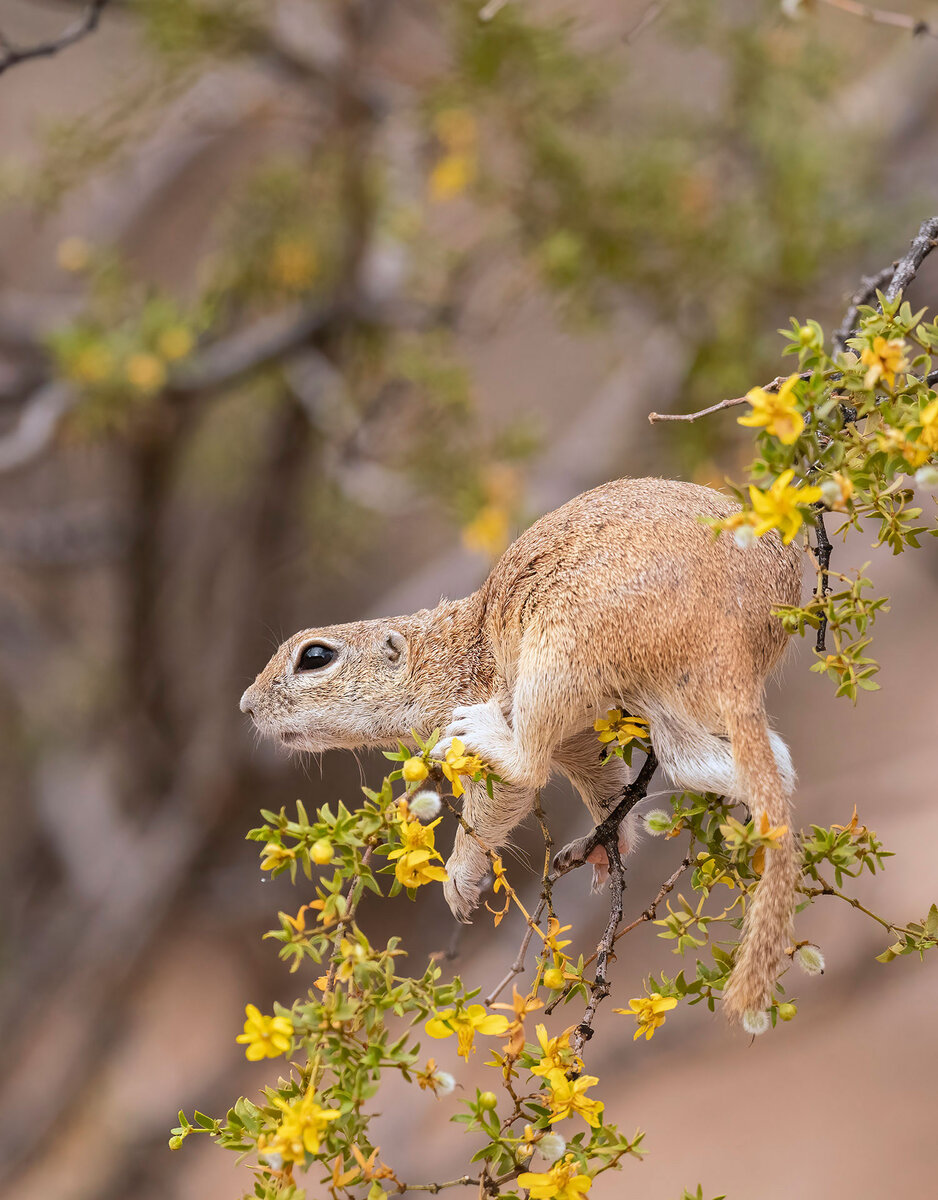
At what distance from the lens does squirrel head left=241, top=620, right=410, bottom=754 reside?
4.09ft

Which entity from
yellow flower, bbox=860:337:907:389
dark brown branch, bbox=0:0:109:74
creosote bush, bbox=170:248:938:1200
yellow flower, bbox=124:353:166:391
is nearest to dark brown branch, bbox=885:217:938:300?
creosote bush, bbox=170:248:938:1200

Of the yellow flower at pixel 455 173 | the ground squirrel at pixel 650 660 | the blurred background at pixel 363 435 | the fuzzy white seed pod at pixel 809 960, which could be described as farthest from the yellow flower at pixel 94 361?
the fuzzy white seed pod at pixel 809 960

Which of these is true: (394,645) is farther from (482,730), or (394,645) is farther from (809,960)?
(809,960)

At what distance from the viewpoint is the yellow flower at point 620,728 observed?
2.89 ft

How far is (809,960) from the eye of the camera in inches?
33.5

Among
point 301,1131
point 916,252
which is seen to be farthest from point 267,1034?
point 916,252

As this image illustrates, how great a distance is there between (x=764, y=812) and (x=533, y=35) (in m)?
1.97

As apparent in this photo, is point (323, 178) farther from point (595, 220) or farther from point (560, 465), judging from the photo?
point (560, 465)

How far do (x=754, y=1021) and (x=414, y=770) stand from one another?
0.31m

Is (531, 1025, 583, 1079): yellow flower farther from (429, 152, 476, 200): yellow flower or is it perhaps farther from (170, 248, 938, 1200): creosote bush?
(429, 152, 476, 200): yellow flower

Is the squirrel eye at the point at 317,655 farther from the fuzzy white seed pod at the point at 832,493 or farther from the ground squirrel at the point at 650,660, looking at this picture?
the fuzzy white seed pod at the point at 832,493

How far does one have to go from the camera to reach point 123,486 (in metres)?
3.96

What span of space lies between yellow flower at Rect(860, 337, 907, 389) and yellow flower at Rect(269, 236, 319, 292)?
7.84 ft

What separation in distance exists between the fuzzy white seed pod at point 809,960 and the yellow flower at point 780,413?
1.38 ft
